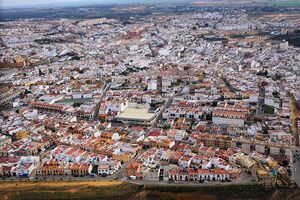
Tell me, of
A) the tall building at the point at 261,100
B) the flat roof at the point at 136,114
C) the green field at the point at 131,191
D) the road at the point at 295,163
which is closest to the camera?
the green field at the point at 131,191

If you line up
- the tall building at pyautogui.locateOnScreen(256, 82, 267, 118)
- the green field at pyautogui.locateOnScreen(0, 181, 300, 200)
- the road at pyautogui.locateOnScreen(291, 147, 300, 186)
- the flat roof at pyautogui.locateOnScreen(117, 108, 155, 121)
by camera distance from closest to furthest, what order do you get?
the green field at pyautogui.locateOnScreen(0, 181, 300, 200)
the road at pyautogui.locateOnScreen(291, 147, 300, 186)
the flat roof at pyautogui.locateOnScreen(117, 108, 155, 121)
the tall building at pyautogui.locateOnScreen(256, 82, 267, 118)

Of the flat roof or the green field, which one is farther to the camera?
the flat roof

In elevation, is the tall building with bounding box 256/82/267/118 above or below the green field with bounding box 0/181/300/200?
above

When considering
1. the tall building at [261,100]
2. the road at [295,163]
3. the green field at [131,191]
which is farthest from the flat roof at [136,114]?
the road at [295,163]

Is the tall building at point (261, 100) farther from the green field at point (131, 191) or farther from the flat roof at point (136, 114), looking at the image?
the green field at point (131, 191)

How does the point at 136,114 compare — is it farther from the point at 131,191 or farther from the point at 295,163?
the point at 295,163

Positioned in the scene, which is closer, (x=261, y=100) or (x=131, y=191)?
(x=131, y=191)

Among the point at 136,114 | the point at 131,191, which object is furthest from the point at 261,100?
the point at 131,191

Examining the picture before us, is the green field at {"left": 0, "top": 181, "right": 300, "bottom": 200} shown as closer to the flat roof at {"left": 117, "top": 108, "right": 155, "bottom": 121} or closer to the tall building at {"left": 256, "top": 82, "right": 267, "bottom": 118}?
the flat roof at {"left": 117, "top": 108, "right": 155, "bottom": 121}

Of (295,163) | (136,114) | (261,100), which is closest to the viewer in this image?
(295,163)

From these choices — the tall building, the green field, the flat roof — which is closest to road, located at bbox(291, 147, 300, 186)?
the green field
